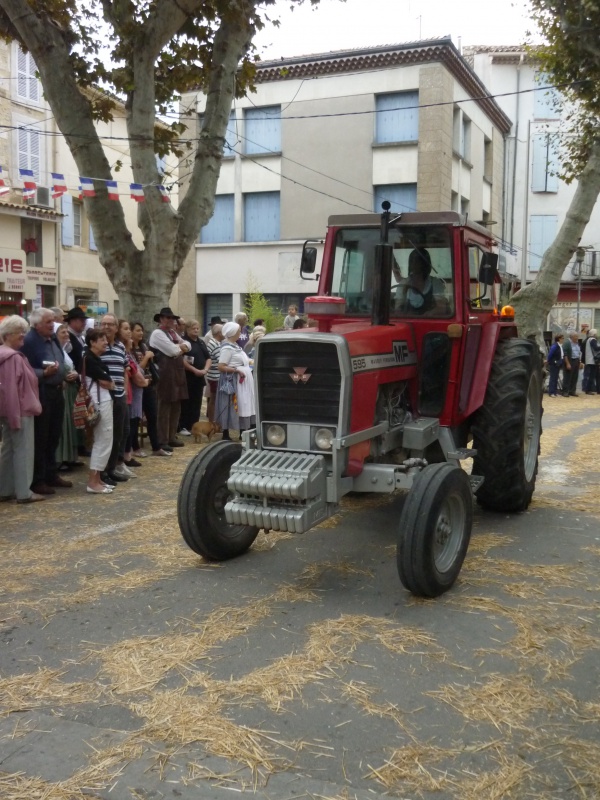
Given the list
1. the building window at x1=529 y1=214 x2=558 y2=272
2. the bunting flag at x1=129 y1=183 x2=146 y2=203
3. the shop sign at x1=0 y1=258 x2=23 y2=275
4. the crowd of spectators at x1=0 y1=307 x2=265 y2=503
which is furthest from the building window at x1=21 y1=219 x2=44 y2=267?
the building window at x1=529 y1=214 x2=558 y2=272

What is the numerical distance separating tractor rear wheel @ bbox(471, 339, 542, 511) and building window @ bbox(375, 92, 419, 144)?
20732 mm

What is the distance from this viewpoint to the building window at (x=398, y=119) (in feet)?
85.9

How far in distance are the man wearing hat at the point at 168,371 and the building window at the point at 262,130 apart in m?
18.5

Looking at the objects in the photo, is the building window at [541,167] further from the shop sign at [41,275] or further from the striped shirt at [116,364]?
the striped shirt at [116,364]

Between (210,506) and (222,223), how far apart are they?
81.0 feet

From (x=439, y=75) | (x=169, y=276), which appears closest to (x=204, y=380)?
(x=169, y=276)

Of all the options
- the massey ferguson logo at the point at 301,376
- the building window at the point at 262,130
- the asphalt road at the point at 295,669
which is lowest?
the asphalt road at the point at 295,669

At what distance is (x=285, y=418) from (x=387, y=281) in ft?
4.43

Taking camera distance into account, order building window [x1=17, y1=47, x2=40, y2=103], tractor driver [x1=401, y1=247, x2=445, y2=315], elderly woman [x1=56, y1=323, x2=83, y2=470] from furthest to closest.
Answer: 1. building window [x1=17, y1=47, x2=40, y2=103]
2. elderly woman [x1=56, y1=323, x2=83, y2=470]
3. tractor driver [x1=401, y1=247, x2=445, y2=315]

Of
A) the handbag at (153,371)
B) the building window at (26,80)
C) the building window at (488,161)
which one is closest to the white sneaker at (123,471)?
the handbag at (153,371)

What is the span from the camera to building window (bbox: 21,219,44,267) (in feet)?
82.9

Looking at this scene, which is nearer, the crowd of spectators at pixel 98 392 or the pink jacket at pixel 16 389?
the pink jacket at pixel 16 389

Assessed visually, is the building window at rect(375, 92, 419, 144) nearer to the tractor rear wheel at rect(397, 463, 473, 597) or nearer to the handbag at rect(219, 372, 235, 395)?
the handbag at rect(219, 372, 235, 395)

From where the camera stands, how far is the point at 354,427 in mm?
5367
